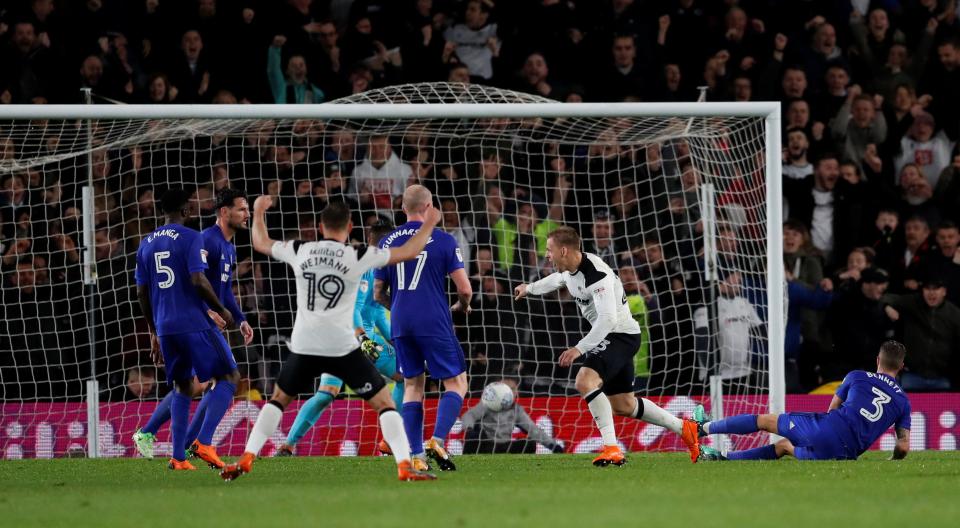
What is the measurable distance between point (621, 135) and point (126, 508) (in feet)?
25.9

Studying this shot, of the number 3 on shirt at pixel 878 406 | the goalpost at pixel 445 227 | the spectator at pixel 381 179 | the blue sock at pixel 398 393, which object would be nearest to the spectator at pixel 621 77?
the goalpost at pixel 445 227

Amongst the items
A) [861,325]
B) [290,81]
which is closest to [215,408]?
[290,81]

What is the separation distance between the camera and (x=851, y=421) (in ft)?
35.8

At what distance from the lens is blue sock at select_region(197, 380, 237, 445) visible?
10250 mm

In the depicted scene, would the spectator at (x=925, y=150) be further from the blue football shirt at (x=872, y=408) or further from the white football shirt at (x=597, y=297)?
the white football shirt at (x=597, y=297)

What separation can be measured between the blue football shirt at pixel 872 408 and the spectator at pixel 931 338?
4101 mm

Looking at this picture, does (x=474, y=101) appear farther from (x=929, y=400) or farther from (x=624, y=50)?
(x=929, y=400)

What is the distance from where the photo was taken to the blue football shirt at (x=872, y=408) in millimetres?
10859

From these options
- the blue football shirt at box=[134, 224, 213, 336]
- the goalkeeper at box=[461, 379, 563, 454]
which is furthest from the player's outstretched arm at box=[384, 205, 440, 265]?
the goalkeeper at box=[461, 379, 563, 454]

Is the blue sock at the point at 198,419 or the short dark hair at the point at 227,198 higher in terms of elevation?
the short dark hair at the point at 227,198

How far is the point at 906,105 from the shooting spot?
16859 millimetres

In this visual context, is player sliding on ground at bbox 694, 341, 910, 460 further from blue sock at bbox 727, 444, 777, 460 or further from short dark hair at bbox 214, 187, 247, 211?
short dark hair at bbox 214, 187, 247, 211

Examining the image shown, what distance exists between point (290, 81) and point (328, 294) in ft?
25.9

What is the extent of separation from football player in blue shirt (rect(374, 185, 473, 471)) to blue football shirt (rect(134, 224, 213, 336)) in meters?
1.46
